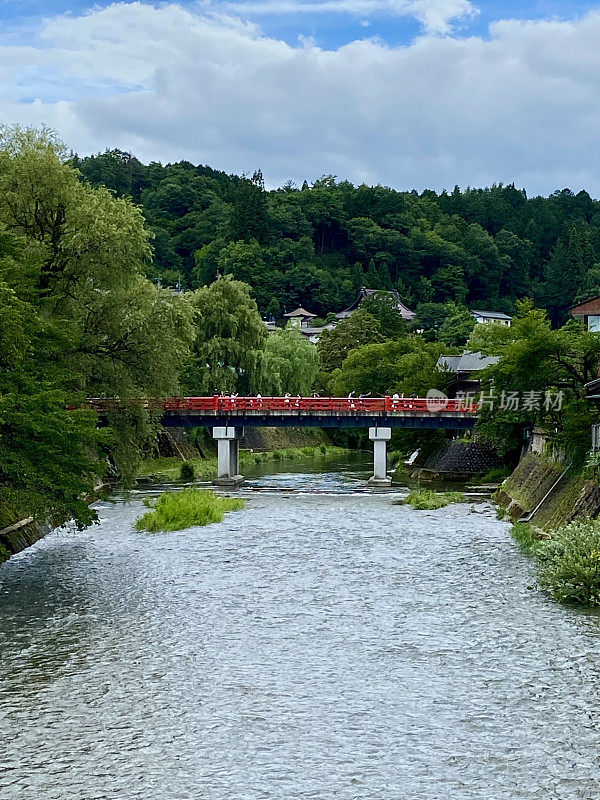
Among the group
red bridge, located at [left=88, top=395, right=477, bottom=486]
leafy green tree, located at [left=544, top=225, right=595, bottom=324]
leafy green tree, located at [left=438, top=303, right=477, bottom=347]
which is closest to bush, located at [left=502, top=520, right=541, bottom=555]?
red bridge, located at [left=88, top=395, right=477, bottom=486]

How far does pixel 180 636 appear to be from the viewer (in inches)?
767

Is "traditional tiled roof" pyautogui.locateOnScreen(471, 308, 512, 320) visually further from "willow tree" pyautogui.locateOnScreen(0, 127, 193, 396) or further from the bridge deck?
"willow tree" pyautogui.locateOnScreen(0, 127, 193, 396)

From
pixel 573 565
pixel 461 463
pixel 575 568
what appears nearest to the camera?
pixel 575 568

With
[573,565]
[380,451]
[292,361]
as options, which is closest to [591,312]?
[380,451]

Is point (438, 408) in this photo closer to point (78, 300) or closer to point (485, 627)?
point (78, 300)

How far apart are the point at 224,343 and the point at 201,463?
7.83 metres

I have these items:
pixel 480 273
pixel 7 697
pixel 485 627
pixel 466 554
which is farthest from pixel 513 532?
pixel 480 273

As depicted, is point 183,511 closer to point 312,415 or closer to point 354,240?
point 312,415

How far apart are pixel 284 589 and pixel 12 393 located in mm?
8249

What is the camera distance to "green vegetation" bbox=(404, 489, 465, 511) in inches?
1663

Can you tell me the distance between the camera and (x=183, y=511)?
37.1m

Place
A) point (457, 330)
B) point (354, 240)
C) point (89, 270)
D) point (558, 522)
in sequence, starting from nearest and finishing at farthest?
point (558, 522) → point (89, 270) → point (457, 330) → point (354, 240)

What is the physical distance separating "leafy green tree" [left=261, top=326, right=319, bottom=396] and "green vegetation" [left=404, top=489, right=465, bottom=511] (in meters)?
24.3

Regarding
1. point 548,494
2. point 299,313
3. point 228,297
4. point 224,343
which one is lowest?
point 548,494
